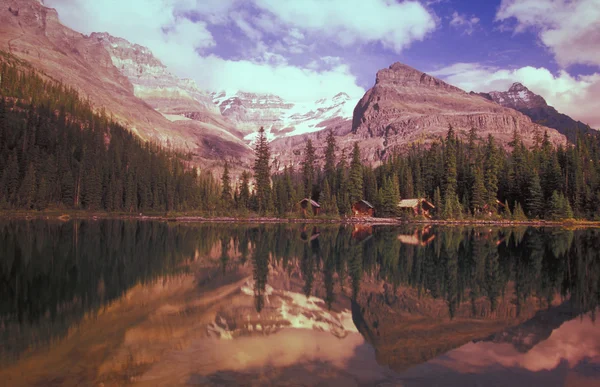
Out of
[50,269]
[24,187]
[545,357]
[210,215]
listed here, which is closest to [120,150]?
[24,187]

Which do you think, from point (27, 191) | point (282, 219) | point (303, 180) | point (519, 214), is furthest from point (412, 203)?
point (27, 191)

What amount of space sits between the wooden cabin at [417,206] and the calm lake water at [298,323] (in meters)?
66.8

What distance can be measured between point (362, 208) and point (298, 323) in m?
85.8

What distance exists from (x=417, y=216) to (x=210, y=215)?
4308cm

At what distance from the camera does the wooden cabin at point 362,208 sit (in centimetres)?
9631

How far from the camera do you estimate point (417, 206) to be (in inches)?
3580

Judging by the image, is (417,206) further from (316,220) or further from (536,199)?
(316,220)

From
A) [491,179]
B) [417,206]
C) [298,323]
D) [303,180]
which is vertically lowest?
[298,323]

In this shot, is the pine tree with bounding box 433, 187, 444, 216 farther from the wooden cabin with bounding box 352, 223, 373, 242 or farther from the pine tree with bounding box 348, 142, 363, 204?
the wooden cabin with bounding box 352, 223, 373, 242

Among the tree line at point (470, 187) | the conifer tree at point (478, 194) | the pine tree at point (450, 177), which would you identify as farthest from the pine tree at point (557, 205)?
the pine tree at point (450, 177)

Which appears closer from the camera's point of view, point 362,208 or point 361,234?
point 361,234

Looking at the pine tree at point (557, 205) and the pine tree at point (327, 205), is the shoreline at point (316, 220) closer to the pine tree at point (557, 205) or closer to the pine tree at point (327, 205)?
the pine tree at point (557, 205)

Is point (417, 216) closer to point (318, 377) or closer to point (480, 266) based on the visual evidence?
point (480, 266)

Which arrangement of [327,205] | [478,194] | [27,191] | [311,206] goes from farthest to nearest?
[311,206] < [27,191] < [327,205] < [478,194]
